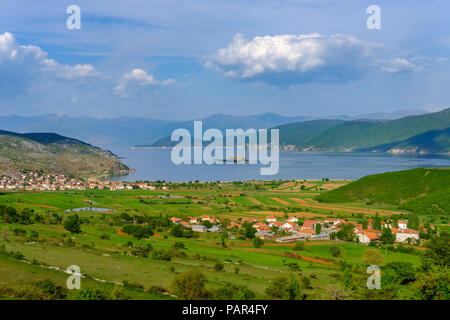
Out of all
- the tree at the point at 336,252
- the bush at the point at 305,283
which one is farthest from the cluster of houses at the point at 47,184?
the bush at the point at 305,283

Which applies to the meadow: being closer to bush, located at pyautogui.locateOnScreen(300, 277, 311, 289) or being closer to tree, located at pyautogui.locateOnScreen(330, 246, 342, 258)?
bush, located at pyautogui.locateOnScreen(300, 277, 311, 289)

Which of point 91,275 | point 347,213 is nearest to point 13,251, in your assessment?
point 91,275

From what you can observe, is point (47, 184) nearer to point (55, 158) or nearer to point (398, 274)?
point (55, 158)

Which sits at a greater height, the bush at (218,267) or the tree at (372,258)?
the bush at (218,267)

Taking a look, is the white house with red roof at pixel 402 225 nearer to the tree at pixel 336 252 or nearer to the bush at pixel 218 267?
the tree at pixel 336 252

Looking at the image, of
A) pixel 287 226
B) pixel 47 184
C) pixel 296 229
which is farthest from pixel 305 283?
pixel 47 184

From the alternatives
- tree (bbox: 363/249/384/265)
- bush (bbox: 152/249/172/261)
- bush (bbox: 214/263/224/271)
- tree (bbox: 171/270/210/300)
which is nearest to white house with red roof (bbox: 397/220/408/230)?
tree (bbox: 363/249/384/265)

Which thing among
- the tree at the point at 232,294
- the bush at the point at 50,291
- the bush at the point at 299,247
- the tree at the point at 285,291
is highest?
the bush at the point at 50,291

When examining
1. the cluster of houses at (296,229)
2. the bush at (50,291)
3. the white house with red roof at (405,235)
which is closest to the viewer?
the bush at (50,291)
